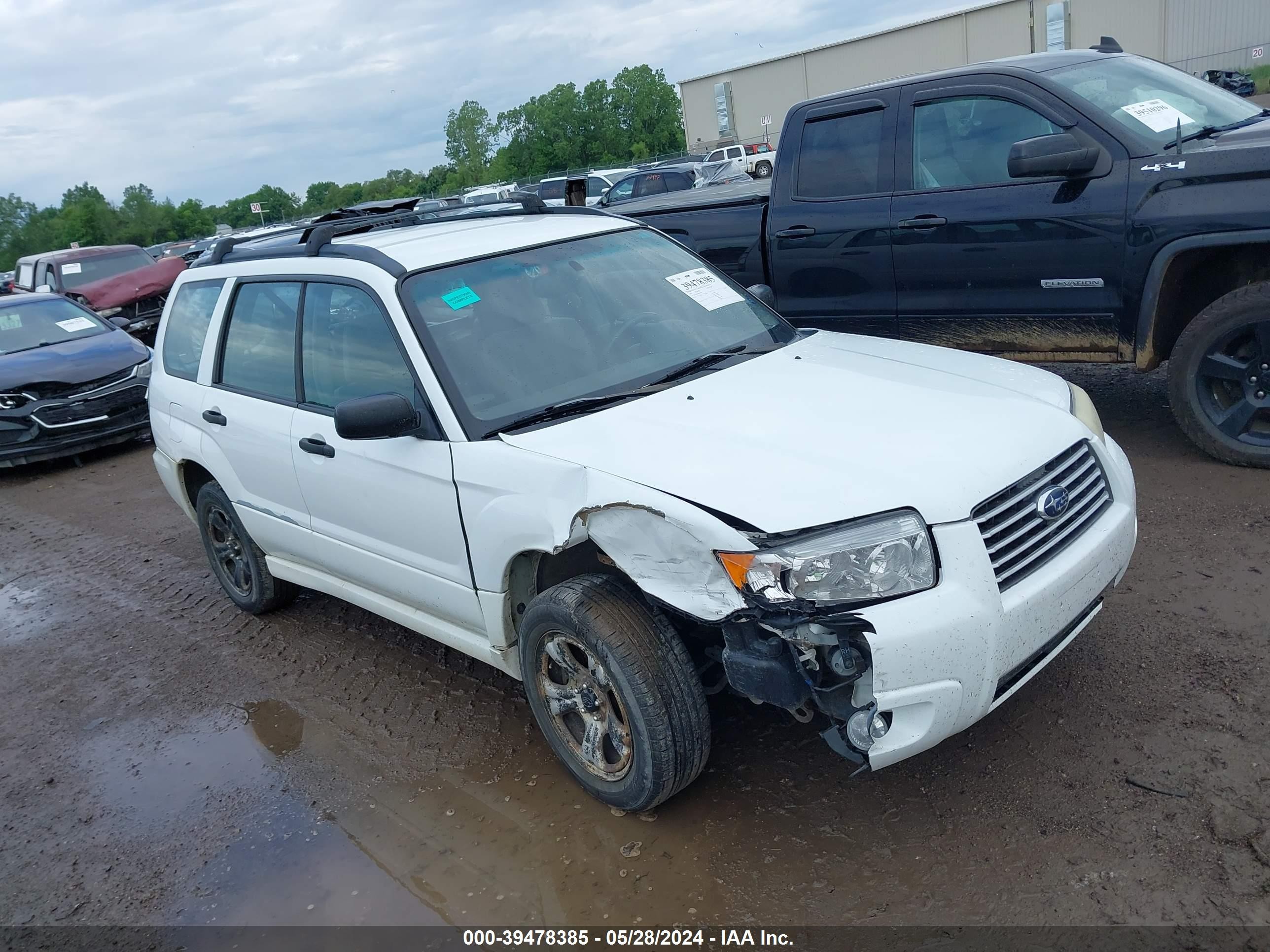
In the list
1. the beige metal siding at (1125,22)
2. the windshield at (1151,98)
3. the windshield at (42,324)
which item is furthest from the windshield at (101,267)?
the beige metal siding at (1125,22)

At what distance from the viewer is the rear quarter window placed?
5.02 metres

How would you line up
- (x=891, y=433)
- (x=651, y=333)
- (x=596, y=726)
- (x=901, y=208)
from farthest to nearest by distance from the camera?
(x=901, y=208)
(x=651, y=333)
(x=596, y=726)
(x=891, y=433)

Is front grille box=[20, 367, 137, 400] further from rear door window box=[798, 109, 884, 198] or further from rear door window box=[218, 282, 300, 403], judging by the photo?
rear door window box=[798, 109, 884, 198]

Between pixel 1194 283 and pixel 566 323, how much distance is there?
11.4 feet

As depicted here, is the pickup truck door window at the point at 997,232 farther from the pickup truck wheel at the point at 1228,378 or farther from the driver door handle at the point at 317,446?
the driver door handle at the point at 317,446

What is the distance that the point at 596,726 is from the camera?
3221mm

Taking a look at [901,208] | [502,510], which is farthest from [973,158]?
[502,510]

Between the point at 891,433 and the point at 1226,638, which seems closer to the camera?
the point at 891,433

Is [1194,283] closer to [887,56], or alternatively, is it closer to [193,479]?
[193,479]

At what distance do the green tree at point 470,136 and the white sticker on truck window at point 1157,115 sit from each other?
91.4 meters

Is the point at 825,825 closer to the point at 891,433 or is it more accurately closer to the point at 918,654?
the point at 918,654

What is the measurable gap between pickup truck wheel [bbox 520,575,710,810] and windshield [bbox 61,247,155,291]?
15966 millimetres

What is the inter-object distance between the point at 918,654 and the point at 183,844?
8.60ft

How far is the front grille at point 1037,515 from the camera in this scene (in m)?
2.76
